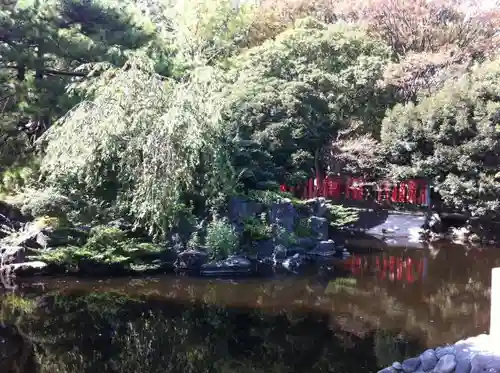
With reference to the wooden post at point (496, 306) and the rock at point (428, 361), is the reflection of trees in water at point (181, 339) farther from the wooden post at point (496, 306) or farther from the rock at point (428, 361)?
the wooden post at point (496, 306)

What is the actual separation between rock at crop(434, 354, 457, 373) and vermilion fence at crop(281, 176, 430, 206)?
9973mm

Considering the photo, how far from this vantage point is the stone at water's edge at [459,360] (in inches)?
209

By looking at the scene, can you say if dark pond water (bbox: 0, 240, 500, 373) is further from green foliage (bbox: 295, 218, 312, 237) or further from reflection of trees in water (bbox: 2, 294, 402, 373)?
green foliage (bbox: 295, 218, 312, 237)

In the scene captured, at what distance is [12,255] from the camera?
402 inches

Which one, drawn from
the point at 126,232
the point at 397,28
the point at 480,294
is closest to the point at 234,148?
the point at 126,232

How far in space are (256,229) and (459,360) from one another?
6520mm

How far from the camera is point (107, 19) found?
37.9 feet

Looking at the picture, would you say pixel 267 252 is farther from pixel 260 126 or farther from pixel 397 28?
pixel 397 28

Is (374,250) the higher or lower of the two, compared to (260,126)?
lower

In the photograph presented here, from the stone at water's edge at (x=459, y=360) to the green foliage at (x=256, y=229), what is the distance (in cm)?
603

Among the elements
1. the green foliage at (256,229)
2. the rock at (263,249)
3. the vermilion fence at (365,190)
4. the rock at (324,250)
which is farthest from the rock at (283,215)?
the vermilion fence at (365,190)

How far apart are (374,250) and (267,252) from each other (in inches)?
144

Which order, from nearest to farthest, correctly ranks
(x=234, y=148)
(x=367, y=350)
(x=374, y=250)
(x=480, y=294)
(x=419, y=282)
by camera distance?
1. (x=367, y=350)
2. (x=480, y=294)
3. (x=419, y=282)
4. (x=234, y=148)
5. (x=374, y=250)

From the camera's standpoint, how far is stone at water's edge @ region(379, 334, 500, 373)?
5.32 metres
